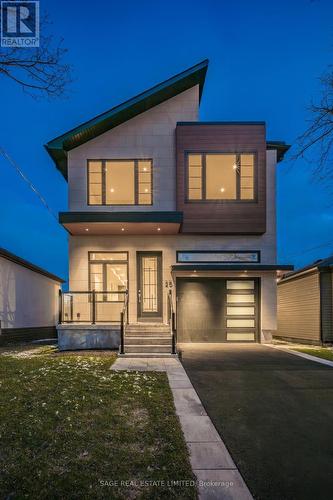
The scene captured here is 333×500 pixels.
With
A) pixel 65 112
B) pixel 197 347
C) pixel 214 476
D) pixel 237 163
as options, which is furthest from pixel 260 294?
pixel 65 112

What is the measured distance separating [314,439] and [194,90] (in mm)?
12545

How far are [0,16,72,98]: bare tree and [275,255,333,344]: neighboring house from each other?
12.1 m

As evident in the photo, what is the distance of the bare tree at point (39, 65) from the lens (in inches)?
182

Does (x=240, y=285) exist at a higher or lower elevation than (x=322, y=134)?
lower

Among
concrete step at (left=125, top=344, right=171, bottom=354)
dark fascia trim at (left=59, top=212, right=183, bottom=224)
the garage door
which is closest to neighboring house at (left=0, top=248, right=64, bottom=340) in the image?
dark fascia trim at (left=59, top=212, right=183, bottom=224)

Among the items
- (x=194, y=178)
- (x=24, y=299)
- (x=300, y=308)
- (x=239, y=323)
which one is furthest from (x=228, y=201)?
(x=24, y=299)

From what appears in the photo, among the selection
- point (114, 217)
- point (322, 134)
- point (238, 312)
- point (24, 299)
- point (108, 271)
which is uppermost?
point (322, 134)

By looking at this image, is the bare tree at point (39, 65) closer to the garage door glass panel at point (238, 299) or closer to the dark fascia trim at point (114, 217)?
the dark fascia trim at point (114, 217)

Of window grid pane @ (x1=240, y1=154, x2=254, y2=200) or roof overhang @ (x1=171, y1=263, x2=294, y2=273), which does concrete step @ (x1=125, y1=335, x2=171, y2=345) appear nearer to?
roof overhang @ (x1=171, y1=263, x2=294, y2=273)

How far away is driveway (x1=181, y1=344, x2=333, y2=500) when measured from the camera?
115 inches

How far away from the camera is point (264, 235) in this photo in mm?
12133

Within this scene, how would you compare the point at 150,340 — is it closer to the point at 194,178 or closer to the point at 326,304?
the point at 194,178

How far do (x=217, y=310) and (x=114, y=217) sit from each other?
210 inches

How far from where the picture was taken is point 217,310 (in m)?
12.0
